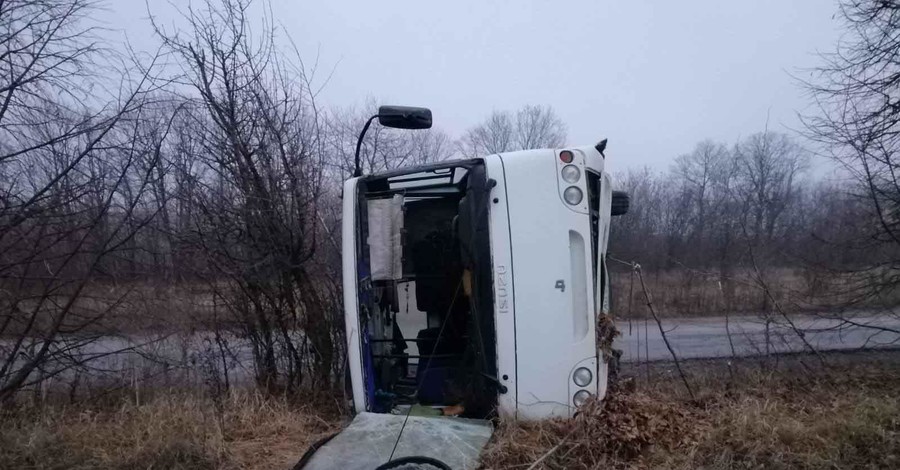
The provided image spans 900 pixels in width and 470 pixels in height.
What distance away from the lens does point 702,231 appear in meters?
22.2

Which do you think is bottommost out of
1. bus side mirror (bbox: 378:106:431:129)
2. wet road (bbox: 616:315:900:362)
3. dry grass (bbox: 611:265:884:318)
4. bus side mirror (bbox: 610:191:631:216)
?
wet road (bbox: 616:315:900:362)

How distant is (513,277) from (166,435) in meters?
2.74

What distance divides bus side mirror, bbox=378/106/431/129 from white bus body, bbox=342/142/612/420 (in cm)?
50

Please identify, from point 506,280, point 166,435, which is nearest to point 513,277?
point 506,280

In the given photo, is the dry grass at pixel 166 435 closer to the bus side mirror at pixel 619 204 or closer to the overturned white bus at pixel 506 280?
the overturned white bus at pixel 506 280

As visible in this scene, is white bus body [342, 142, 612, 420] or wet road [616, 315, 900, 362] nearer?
white bus body [342, 142, 612, 420]

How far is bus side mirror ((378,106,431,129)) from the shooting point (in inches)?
203

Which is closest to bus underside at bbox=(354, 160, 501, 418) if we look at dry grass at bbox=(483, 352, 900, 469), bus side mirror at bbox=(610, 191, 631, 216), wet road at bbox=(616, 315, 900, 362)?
dry grass at bbox=(483, 352, 900, 469)

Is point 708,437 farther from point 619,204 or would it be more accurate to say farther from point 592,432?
point 619,204

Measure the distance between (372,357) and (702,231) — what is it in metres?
20.0

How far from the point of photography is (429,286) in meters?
5.65

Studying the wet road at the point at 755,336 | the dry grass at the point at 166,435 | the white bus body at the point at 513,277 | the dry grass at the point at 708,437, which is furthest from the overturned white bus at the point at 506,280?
the dry grass at the point at 166,435

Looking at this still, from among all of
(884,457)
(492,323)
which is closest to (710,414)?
(884,457)

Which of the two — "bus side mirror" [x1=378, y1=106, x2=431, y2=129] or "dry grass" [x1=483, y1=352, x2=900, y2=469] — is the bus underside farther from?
"dry grass" [x1=483, y1=352, x2=900, y2=469]
